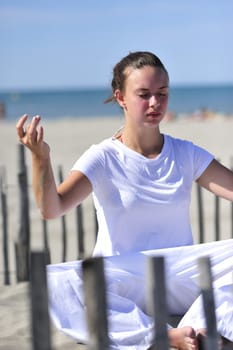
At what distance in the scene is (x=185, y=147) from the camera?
13.6 feet

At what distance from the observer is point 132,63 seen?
4.04 meters

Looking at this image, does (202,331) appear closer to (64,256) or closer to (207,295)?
(207,295)

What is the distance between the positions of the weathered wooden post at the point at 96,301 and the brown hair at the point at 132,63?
1.74m

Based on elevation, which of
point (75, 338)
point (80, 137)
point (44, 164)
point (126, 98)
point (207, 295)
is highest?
point (80, 137)

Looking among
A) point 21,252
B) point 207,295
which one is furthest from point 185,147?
point 21,252

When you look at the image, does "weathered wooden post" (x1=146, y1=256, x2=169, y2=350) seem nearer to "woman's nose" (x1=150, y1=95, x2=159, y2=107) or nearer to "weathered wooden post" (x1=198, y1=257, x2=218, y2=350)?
"weathered wooden post" (x1=198, y1=257, x2=218, y2=350)

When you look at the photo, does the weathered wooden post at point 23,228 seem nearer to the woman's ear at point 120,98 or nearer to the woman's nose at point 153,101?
the woman's ear at point 120,98

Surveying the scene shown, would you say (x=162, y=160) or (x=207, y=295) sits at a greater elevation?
(x=162, y=160)

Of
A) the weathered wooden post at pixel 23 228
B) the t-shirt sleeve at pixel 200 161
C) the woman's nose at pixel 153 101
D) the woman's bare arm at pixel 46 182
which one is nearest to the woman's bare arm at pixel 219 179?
the t-shirt sleeve at pixel 200 161

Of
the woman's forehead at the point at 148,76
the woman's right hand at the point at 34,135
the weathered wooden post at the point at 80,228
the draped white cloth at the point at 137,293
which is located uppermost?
the woman's forehead at the point at 148,76

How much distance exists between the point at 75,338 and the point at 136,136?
91cm

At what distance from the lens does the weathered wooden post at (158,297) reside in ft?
8.17

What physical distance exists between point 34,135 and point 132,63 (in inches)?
28.6

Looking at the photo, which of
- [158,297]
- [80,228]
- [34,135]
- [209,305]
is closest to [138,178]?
[34,135]
